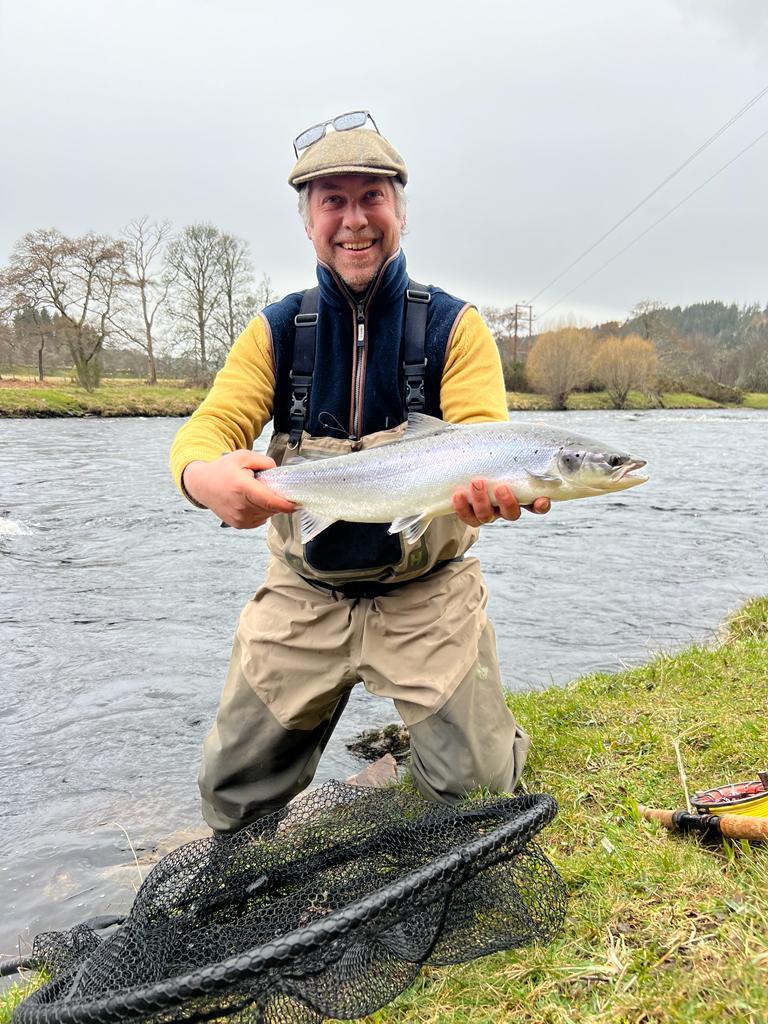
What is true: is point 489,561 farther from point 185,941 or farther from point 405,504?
point 185,941

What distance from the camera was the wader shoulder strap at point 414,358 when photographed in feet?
12.0

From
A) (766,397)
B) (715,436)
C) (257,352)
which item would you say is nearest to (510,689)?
(257,352)

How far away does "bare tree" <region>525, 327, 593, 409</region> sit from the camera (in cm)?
6212

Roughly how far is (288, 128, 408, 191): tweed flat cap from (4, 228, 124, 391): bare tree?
4429 centimetres

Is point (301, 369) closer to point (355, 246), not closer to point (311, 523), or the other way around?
point (355, 246)

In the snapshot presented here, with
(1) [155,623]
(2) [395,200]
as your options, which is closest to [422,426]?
(2) [395,200]

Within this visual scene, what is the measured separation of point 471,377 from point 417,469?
2.09 feet

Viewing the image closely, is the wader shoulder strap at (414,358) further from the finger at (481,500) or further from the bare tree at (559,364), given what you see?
the bare tree at (559,364)

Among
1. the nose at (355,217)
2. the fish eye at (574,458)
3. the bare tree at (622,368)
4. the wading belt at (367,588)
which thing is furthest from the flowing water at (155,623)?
the bare tree at (622,368)

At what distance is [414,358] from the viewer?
3688 mm

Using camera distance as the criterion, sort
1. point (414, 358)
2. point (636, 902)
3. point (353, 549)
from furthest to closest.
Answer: point (414, 358), point (353, 549), point (636, 902)

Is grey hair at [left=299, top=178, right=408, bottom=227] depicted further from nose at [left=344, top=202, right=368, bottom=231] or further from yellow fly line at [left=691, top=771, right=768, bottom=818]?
yellow fly line at [left=691, top=771, right=768, bottom=818]

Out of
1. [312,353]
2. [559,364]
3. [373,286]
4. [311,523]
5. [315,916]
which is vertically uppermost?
[559,364]

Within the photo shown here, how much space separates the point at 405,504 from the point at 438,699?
911 millimetres
